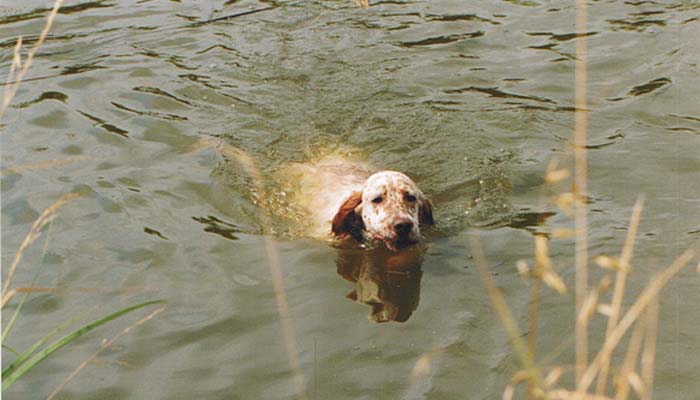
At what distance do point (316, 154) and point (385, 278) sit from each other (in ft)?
6.88

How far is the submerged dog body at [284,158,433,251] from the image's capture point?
19.9 ft

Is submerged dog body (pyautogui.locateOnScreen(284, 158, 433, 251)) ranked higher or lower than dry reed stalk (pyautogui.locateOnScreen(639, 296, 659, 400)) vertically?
lower

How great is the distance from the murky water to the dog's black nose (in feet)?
0.72

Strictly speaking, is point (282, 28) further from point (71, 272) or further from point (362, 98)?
point (71, 272)

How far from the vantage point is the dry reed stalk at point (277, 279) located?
421 cm

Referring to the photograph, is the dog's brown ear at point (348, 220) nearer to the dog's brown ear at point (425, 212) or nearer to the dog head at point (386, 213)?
the dog head at point (386, 213)

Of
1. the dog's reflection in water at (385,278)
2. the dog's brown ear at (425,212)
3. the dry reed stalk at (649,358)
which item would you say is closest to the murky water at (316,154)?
the dog's reflection in water at (385,278)

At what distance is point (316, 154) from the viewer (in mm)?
7633

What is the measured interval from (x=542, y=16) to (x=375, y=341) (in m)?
6.37

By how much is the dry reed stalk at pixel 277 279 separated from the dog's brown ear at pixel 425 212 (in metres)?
1.04

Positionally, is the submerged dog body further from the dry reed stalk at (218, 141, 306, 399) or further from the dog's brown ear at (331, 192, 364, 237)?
the dry reed stalk at (218, 141, 306, 399)

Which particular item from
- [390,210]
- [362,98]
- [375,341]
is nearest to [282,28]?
[362,98]

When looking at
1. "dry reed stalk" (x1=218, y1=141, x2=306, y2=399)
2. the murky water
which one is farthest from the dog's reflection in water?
"dry reed stalk" (x1=218, y1=141, x2=306, y2=399)

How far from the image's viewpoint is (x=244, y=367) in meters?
4.47
